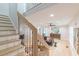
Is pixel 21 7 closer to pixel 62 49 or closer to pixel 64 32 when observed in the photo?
pixel 64 32

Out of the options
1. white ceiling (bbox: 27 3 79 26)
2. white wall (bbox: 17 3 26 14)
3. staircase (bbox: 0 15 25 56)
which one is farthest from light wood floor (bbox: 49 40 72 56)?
white wall (bbox: 17 3 26 14)

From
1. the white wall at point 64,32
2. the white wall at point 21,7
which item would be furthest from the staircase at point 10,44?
the white wall at point 64,32

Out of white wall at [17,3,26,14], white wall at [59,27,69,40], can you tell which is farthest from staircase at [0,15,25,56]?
white wall at [59,27,69,40]

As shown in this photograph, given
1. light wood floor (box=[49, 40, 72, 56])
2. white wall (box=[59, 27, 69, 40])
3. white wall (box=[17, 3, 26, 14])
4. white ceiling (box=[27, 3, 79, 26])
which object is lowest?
light wood floor (box=[49, 40, 72, 56])

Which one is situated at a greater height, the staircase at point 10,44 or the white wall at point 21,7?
the white wall at point 21,7

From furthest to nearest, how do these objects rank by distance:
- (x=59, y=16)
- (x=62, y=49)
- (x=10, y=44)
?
(x=10, y=44) < (x=59, y=16) < (x=62, y=49)

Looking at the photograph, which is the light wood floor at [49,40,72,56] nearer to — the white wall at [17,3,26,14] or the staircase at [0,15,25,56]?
the staircase at [0,15,25,56]

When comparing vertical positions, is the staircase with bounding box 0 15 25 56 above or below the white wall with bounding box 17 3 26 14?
below

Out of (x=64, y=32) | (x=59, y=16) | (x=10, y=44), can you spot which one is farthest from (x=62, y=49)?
(x=10, y=44)

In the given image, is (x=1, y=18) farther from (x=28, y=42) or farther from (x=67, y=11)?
(x=67, y=11)

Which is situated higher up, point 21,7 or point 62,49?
point 21,7

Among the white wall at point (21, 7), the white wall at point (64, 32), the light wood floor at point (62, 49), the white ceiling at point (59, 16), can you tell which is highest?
the white wall at point (21, 7)

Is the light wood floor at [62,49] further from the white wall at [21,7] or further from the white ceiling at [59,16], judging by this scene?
the white wall at [21,7]

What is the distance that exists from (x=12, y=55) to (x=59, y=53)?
2.06 ft
